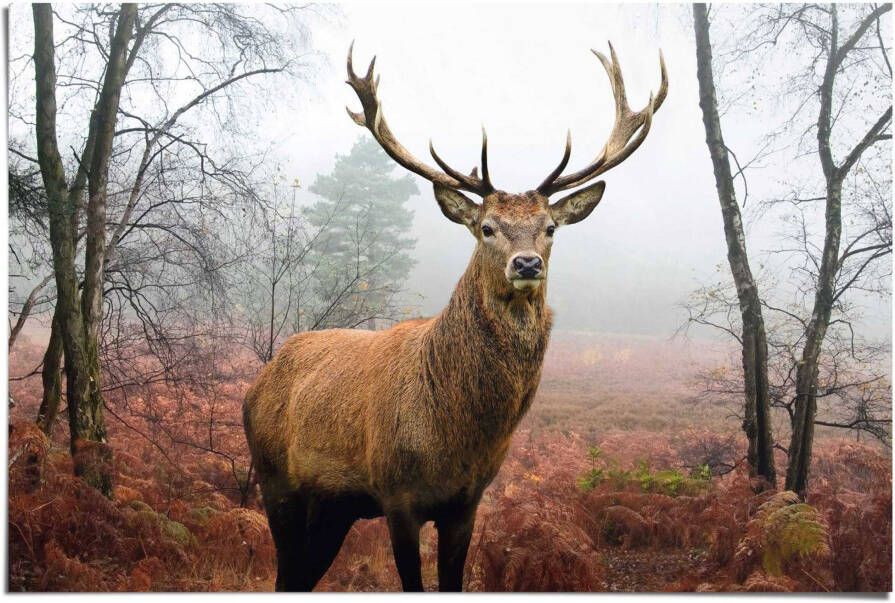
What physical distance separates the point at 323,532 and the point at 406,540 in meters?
0.87

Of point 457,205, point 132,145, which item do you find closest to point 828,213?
point 457,205

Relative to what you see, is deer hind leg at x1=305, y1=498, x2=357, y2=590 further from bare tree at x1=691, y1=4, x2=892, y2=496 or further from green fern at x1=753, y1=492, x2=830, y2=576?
bare tree at x1=691, y1=4, x2=892, y2=496

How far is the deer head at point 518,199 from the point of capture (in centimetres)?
283

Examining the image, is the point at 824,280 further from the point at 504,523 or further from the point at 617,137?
the point at 504,523

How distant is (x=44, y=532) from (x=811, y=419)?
459 cm

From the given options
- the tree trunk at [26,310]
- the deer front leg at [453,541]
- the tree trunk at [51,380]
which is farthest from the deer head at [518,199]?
the tree trunk at [51,380]

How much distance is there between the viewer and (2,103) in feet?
13.2

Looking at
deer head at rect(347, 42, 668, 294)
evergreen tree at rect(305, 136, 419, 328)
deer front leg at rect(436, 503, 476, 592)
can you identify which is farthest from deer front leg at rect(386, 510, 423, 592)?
evergreen tree at rect(305, 136, 419, 328)

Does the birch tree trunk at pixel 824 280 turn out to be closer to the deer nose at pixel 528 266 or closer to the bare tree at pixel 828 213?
the bare tree at pixel 828 213

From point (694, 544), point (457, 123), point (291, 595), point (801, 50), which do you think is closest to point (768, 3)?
point (801, 50)

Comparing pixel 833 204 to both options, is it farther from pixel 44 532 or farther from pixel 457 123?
pixel 44 532

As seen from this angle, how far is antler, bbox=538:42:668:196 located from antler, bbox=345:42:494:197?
29cm

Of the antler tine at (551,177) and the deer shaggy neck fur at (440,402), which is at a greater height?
the antler tine at (551,177)

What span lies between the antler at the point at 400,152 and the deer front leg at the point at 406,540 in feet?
4.70
